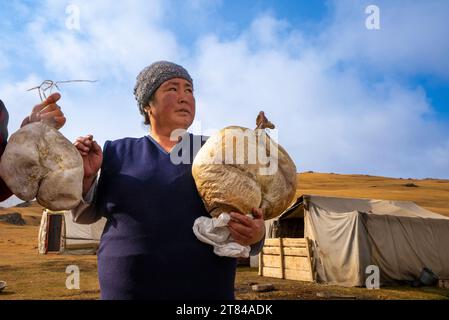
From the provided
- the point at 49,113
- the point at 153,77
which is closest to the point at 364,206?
the point at 153,77

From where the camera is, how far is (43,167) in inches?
79.2

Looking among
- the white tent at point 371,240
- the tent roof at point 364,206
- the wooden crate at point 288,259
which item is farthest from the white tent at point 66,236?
the white tent at point 371,240

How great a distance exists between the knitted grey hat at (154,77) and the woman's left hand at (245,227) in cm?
110

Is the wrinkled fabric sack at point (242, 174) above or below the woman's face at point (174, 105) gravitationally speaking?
below

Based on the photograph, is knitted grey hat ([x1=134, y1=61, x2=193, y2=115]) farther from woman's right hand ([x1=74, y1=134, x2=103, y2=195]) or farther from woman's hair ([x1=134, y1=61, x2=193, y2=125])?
woman's right hand ([x1=74, y1=134, x2=103, y2=195])

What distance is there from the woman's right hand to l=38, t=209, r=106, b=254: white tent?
19252mm

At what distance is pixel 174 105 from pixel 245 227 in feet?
3.11

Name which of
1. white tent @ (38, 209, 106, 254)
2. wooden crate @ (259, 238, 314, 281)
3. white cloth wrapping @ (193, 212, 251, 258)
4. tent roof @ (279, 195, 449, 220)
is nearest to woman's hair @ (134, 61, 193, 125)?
white cloth wrapping @ (193, 212, 251, 258)

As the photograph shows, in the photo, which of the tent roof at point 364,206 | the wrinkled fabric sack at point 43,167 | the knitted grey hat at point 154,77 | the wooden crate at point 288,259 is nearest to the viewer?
the wrinkled fabric sack at point 43,167

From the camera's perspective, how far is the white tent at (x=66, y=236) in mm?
21047

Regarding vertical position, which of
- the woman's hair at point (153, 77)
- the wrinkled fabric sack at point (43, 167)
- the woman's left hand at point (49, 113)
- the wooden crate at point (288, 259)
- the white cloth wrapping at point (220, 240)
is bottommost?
the wooden crate at point (288, 259)

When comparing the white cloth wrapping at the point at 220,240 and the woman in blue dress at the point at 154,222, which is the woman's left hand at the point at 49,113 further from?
the white cloth wrapping at the point at 220,240

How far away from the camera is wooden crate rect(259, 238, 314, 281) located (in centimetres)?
1330
